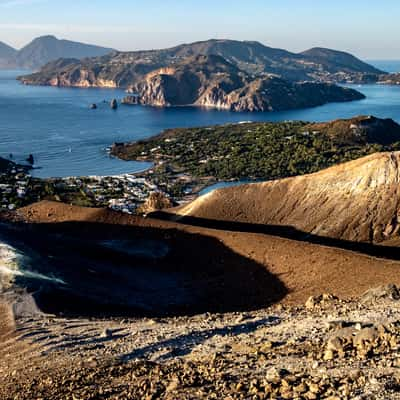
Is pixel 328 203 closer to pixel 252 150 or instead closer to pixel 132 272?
pixel 132 272

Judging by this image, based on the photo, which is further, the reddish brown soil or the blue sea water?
the blue sea water

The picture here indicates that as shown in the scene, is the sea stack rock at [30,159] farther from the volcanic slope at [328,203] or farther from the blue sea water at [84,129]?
the volcanic slope at [328,203]

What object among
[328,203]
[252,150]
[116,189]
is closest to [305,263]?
[328,203]

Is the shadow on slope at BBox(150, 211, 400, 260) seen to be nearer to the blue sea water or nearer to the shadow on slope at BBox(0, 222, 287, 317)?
the shadow on slope at BBox(0, 222, 287, 317)

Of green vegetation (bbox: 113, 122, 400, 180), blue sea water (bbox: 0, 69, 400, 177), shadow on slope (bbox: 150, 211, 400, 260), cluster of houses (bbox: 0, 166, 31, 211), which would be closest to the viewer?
shadow on slope (bbox: 150, 211, 400, 260)

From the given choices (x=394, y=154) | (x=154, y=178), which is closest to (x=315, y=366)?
(x=394, y=154)

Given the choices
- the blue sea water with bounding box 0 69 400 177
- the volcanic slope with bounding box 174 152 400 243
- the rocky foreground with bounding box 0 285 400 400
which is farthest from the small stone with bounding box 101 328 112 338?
the blue sea water with bounding box 0 69 400 177

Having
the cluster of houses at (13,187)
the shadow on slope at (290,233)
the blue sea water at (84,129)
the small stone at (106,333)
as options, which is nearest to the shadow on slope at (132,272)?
the small stone at (106,333)
